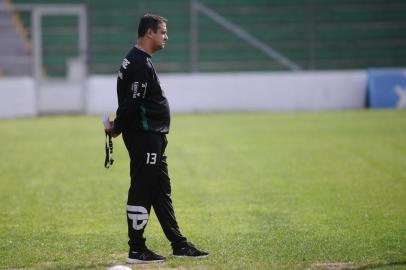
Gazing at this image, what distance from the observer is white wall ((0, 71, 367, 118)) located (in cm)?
2492

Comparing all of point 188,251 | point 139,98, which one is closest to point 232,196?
point 188,251

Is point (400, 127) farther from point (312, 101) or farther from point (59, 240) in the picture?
point (59, 240)

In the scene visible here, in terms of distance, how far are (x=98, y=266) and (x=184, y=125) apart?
13463 mm

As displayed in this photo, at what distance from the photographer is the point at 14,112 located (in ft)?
78.5

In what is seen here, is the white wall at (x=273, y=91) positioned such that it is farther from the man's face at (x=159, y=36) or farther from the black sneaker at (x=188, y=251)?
the man's face at (x=159, y=36)

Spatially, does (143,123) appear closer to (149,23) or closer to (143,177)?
(143,177)

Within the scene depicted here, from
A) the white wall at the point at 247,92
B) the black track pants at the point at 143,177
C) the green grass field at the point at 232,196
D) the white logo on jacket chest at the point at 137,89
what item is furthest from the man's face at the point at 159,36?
the white wall at the point at 247,92

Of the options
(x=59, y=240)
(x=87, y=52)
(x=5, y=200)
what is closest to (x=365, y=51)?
(x=87, y=52)

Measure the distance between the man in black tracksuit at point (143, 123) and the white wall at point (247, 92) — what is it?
1746 centimetres

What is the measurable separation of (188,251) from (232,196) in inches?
150

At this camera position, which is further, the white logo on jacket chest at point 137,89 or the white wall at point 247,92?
the white wall at point 247,92

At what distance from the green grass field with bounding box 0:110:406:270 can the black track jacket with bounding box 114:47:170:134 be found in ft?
4.01

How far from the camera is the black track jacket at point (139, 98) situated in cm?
721

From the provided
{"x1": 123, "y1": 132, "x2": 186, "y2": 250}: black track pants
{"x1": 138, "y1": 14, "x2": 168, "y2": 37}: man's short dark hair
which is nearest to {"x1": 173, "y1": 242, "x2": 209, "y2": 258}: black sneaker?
{"x1": 123, "y1": 132, "x2": 186, "y2": 250}: black track pants
